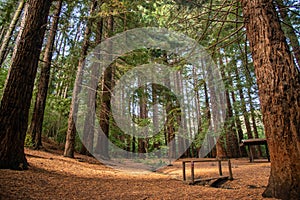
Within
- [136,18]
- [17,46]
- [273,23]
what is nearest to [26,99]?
→ [17,46]

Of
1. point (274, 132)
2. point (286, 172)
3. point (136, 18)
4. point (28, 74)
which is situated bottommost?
point (286, 172)

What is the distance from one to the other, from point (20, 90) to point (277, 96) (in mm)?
4710

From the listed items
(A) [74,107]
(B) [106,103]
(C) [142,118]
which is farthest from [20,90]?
(C) [142,118]

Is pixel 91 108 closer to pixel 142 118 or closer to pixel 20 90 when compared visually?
pixel 20 90

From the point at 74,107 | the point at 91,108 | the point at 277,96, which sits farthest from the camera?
the point at 91,108

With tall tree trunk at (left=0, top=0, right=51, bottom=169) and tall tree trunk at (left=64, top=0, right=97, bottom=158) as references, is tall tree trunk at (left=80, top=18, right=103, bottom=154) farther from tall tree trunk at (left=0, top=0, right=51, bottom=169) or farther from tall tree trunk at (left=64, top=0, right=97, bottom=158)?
tall tree trunk at (left=0, top=0, right=51, bottom=169)

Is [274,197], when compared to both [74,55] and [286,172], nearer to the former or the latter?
[286,172]

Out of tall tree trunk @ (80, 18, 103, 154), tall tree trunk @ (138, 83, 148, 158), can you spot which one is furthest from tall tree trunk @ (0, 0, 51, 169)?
tall tree trunk @ (138, 83, 148, 158)

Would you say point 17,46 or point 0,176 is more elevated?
point 17,46

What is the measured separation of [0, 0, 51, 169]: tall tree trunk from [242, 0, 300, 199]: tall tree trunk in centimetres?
445

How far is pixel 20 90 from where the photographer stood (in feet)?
13.1

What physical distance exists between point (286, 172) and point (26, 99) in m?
4.83

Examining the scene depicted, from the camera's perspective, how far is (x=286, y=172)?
8.00 feet

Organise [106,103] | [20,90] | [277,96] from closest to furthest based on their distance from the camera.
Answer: [277,96] < [20,90] < [106,103]
